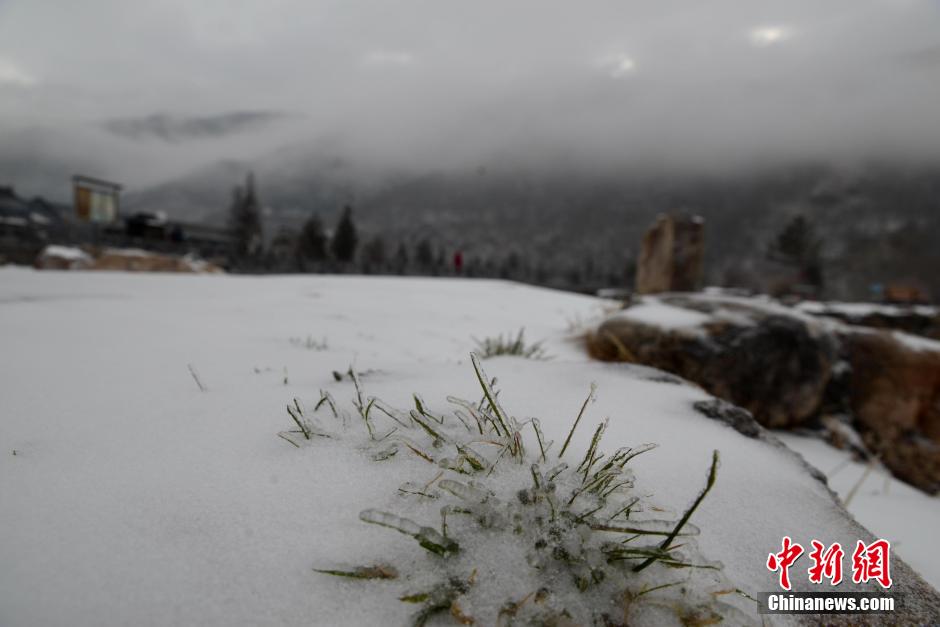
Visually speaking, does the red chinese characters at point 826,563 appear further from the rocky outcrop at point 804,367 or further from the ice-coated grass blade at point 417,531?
the rocky outcrop at point 804,367

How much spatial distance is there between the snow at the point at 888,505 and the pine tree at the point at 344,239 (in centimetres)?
3228

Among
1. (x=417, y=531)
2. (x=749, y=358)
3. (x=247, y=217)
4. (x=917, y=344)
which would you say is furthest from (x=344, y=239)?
(x=417, y=531)

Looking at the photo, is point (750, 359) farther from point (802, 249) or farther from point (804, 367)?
point (802, 249)

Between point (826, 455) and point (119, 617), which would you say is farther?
point (826, 455)

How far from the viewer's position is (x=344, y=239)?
32781 millimetres

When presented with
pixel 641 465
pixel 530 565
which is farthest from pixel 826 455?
pixel 530 565

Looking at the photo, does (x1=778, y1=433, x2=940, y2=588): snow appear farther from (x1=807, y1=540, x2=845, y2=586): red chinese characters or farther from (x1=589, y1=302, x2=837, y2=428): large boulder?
(x1=807, y1=540, x2=845, y2=586): red chinese characters

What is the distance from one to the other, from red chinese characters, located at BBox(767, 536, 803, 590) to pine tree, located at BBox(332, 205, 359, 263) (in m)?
33.5

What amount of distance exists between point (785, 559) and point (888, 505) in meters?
2.08

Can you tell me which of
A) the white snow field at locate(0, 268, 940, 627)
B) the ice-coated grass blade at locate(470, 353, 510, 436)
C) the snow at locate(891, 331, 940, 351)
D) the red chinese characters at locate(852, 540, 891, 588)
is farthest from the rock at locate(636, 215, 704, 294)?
the ice-coated grass blade at locate(470, 353, 510, 436)

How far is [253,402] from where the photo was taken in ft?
3.79

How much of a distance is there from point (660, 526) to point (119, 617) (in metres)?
0.74

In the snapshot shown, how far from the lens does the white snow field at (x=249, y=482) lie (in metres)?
0.56

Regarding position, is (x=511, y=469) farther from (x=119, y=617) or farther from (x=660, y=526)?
(x=119, y=617)
